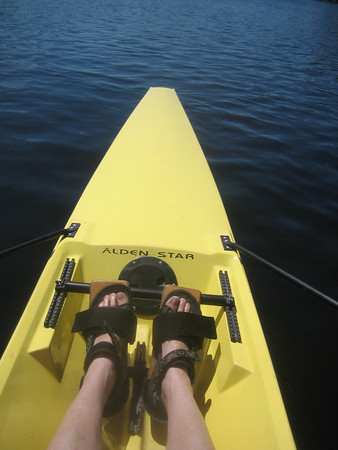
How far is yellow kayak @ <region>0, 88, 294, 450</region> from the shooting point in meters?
1.26

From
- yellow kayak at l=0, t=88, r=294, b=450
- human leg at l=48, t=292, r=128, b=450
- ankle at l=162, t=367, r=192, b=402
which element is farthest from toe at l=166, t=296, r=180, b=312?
human leg at l=48, t=292, r=128, b=450

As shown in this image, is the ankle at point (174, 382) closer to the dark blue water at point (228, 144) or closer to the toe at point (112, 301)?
the toe at point (112, 301)

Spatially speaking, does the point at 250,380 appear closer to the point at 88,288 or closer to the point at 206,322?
the point at 206,322

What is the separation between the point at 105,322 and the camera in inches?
61.4

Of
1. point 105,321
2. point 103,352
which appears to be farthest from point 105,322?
point 103,352

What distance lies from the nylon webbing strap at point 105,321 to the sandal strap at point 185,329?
0.19m

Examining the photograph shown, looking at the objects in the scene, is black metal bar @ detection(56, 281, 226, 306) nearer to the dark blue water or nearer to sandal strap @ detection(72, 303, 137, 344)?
sandal strap @ detection(72, 303, 137, 344)

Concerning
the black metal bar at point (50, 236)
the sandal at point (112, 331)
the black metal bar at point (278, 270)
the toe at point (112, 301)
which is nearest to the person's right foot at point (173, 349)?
the sandal at point (112, 331)

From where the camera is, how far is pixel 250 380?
1371 millimetres

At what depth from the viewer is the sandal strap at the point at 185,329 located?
5.19 feet

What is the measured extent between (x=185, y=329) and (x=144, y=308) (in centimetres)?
47

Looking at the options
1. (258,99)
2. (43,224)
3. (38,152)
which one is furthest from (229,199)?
(258,99)

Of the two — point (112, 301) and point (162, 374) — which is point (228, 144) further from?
point (162, 374)

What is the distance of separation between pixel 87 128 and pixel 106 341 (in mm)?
4563
